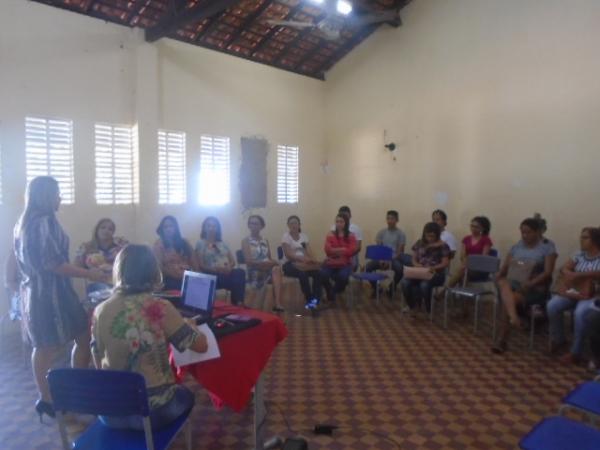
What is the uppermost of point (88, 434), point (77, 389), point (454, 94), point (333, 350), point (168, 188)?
point (454, 94)

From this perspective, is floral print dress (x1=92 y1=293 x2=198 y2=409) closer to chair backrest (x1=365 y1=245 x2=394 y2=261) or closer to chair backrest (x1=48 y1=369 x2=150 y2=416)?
chair backrest (x1=48 y1=369 x2=150 y2=416)

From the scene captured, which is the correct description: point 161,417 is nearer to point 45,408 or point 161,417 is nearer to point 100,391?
point 100,391

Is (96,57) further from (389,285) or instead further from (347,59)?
(389,285)

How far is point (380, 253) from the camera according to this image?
20.2 ft

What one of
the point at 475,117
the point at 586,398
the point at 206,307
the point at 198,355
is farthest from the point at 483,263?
the point at 198,355

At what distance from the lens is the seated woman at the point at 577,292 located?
12.8 ft

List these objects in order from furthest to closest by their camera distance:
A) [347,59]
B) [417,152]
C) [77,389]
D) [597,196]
A: [347,59] < [417,152] < [597,196] < [77,389]

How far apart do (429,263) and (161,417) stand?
12.8 feet

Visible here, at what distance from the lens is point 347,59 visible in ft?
24.5

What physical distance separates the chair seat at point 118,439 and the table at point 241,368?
43 cm

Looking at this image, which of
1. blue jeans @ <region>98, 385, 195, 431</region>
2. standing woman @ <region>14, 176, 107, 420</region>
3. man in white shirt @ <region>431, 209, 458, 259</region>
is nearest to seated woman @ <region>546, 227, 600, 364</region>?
man in white shirt @ <region>431, 209, 458, 259</region>

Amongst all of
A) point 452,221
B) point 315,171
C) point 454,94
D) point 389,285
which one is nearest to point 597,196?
point 452,221

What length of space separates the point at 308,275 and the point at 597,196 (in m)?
3.27

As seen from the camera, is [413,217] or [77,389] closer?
[77,389]
